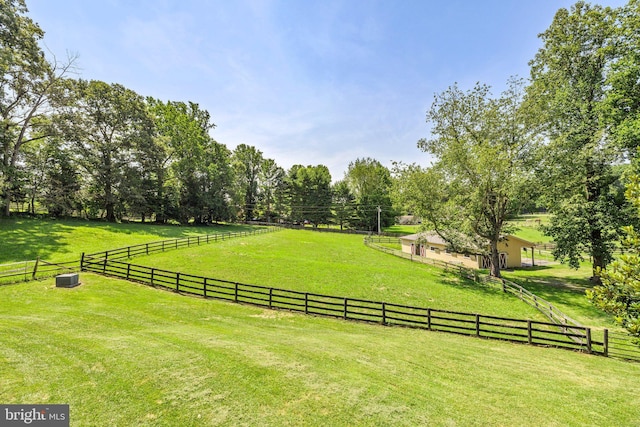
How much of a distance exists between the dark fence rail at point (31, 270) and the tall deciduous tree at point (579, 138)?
32.0 metres

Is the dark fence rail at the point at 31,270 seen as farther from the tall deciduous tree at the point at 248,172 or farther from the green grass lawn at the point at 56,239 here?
the tall deciduous tree at the point at 248,172

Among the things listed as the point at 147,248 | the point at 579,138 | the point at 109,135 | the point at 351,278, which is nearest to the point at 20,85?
the point at 109,135

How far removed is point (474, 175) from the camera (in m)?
20.8

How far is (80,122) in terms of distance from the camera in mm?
34094

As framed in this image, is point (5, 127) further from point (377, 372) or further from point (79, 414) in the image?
point (377, 372)

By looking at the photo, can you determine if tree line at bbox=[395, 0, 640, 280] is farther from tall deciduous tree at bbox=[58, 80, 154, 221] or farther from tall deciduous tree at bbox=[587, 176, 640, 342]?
tall deciduous tree at bbox=[58, 80, 154, 221]

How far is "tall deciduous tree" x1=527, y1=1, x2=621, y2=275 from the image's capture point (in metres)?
18.1

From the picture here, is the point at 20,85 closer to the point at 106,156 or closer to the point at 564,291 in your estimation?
the point at 106,156

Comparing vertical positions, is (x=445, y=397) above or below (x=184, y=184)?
below

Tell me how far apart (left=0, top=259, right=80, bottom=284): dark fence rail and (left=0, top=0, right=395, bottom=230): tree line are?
36.3 ft

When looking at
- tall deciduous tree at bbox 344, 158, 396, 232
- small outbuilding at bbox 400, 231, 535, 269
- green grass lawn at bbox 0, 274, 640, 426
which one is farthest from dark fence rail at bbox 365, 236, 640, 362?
tall deciduous tree at bbox 344, 158, 396, 232

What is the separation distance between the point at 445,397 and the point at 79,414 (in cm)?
671

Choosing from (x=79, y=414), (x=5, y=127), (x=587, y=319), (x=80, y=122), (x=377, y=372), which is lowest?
(x=587, y=319)

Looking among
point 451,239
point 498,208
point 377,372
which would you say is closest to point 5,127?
point 377,372
